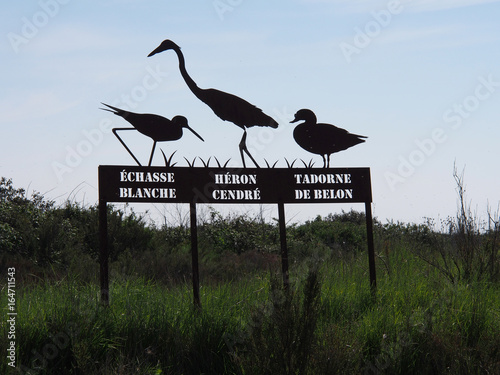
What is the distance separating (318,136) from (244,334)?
2966 mm

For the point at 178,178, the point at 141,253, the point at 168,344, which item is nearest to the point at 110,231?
the point at 141,253

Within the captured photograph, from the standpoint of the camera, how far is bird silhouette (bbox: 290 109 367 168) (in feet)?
23.9

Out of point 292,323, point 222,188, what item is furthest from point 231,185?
point 292,323

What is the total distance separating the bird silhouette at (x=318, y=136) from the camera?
729 cm

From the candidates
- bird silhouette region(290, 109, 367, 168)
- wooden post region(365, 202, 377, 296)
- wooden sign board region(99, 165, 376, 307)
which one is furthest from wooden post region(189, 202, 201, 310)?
wooden post region(365, 202, 377, 296)

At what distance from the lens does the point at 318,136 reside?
730 centimetres

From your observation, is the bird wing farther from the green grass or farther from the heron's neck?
the green grass

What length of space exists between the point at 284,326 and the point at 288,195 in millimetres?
2543

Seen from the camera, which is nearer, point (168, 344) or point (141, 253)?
point (168, 344)

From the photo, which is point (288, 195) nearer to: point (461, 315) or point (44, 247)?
point (461, 315)

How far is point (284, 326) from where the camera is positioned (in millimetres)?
4457

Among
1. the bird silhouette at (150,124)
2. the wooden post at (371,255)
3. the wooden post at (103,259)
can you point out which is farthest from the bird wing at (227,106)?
the wooden post at (371,255)

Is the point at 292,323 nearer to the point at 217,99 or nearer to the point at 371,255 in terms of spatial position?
the point at 371,255

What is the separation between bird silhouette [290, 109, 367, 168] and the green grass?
1.79m
